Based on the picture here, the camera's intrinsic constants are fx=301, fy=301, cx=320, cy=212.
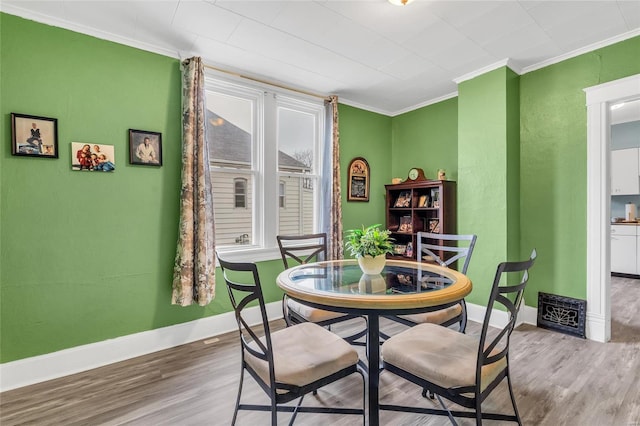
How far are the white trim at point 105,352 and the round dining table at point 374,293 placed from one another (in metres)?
1.49

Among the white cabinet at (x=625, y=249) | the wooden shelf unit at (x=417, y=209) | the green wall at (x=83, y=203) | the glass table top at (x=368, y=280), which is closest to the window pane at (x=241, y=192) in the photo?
the green wall at (x=83, y=203)

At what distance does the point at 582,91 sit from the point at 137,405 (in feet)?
14.8

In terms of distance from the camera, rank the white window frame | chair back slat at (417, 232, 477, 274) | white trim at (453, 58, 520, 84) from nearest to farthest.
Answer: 1. chair back slat at (417, 232, 477, 274)
2. white trim at (453, 58, 520, 84)
3. the white window frame

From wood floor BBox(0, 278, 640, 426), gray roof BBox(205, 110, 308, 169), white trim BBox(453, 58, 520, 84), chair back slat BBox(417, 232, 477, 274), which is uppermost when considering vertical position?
white trim BBox(453, 58, 520, 84)

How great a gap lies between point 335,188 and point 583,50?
9.15ft

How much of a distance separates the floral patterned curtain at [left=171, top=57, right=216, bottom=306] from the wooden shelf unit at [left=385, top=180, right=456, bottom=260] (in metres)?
2.51

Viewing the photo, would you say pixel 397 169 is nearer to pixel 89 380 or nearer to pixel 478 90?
pixel 478 90

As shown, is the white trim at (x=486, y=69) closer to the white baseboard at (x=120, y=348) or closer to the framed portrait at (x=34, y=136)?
the white baseboard at (x=120, y=348)

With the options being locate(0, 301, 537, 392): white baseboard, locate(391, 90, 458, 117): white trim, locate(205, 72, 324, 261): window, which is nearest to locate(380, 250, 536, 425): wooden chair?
locate(0, 301, 537, 392): white baseboard

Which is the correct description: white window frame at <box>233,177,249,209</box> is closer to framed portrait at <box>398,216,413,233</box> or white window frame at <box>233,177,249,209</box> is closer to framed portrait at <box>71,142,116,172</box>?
framed portrait at <box>71,142,116,172</box>

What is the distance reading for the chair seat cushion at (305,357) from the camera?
1.41 metres

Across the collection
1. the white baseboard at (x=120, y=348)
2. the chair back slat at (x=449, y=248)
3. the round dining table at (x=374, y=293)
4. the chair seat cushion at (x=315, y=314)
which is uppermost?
the chair back slat at (x=449, y=248)

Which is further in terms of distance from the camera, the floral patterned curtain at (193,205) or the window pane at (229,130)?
the window pane at (229,130)

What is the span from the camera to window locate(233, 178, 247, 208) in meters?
3.34
